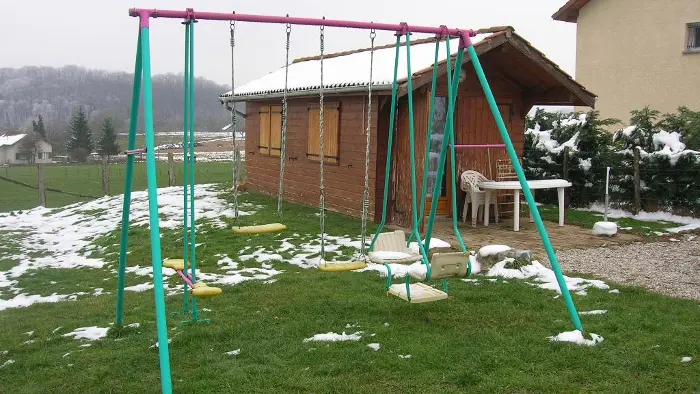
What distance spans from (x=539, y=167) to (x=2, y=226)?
438 inches

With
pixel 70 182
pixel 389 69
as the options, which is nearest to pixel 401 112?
pixel 389 69

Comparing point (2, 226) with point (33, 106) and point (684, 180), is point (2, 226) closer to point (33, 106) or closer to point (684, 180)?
point (684, 180)

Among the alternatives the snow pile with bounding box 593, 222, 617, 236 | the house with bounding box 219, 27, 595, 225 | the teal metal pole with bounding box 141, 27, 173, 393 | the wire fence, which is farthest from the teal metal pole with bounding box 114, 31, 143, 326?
the wire fence

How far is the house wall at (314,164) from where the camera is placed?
36.8ft

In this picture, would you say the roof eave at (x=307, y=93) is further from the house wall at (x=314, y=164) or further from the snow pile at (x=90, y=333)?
the snow pile at (x=90, y=333)

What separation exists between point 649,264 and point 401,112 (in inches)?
177

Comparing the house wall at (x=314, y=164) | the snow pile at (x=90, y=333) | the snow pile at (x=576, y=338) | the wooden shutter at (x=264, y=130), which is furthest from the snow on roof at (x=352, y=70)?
the snow pile at (x=90, y=333)

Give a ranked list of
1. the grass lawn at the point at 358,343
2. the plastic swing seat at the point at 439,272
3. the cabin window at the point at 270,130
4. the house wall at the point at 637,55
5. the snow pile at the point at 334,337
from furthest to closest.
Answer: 1. the house wall at the point at 637,55
2. the cabin window at the point at 270,130
3. the plastic swing seat at the point at 439,272
4. the snow pile at the point at 334,337
5. the grass lawn at the point at 358,343

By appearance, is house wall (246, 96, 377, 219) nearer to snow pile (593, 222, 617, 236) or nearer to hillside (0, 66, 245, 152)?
snow pile (593, 222, 617, 236)

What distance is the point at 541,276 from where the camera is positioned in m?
6.86

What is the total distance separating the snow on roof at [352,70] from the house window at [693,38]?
23.8ft

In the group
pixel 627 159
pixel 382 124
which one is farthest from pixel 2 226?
pixel 627 159

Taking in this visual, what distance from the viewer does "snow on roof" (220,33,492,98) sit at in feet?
33.5

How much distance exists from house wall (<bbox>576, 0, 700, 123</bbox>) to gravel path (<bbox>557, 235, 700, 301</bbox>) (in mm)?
8927
